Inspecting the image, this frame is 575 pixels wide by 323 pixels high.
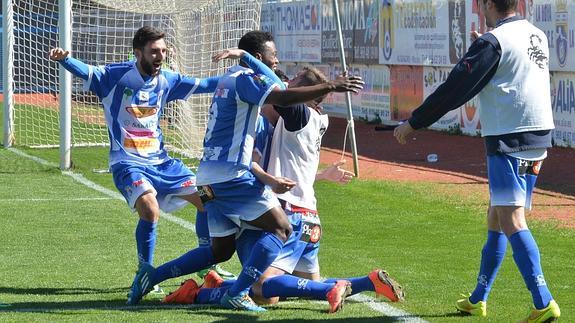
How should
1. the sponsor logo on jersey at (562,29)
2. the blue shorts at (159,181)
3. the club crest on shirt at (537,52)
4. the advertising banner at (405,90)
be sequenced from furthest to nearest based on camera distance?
the advertising banner at (405,90), the sponsor logo on jersey at (562,29), the blue shorts at (159,181), the club crest on shirt at (537,52)

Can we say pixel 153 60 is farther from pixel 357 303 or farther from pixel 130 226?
pixel 130 226

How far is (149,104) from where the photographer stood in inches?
353

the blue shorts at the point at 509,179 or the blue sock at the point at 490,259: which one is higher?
the blue shorts at the point at 509,179

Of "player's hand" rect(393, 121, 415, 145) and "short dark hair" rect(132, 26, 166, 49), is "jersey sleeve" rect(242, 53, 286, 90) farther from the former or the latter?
"short dark hair" rect(132, 26, 166, 49)

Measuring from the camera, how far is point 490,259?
717cm

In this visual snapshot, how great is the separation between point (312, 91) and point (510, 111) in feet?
3.67

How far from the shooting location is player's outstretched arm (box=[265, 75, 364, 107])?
6688 mm

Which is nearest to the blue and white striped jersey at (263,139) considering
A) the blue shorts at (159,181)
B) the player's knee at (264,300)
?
the player's knee at (264,300)

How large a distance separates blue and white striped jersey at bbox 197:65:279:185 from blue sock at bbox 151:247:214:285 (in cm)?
54

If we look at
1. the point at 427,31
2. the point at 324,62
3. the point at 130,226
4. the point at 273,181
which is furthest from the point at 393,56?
the point at 273,181

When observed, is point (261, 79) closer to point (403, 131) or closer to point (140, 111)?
point (403, 131)

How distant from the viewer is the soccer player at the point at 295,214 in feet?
24.5

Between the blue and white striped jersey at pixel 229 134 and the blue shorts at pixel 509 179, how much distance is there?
1509 mm

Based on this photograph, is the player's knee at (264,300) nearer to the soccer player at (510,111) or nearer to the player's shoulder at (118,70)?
the soccer player at (510,111)
